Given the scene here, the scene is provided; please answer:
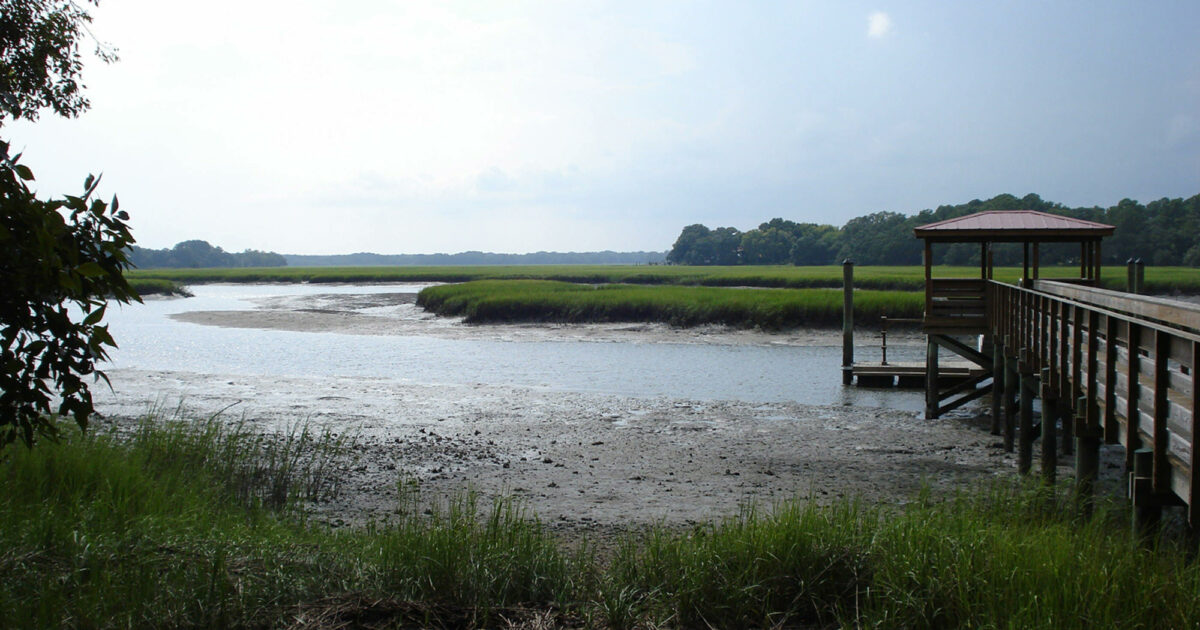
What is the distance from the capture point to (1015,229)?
48.5 feet

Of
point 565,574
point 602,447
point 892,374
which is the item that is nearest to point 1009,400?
point 602,447

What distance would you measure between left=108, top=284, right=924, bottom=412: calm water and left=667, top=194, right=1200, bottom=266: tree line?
1159 inches

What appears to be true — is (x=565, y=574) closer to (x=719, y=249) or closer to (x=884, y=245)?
(x=884, y=245)

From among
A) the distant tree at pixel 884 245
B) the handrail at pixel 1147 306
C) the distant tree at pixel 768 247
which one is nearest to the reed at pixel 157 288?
the handrail at pixel 1147 306

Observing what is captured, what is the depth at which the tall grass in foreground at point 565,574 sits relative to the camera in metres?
4.91

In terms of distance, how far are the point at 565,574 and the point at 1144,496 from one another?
3.93 metres

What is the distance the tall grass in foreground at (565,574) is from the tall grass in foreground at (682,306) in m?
25.9

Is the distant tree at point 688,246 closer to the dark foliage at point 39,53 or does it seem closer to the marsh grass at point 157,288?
the marsh grass at point 157,288

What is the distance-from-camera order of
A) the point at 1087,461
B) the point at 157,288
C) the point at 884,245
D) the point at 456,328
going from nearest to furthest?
the point at 1087,461 < the point at 456,328 < the point at 157,288 < the point at 884,245

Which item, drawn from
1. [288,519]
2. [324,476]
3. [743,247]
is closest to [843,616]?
[288,519]

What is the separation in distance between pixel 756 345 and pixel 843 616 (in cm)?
2408

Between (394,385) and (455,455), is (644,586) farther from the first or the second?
(394,385)

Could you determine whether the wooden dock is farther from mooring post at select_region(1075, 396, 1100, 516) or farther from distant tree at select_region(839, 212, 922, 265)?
distant tree at select_region(839, 212, 922, 265)

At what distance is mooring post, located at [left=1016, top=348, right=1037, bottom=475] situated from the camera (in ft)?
37.1
